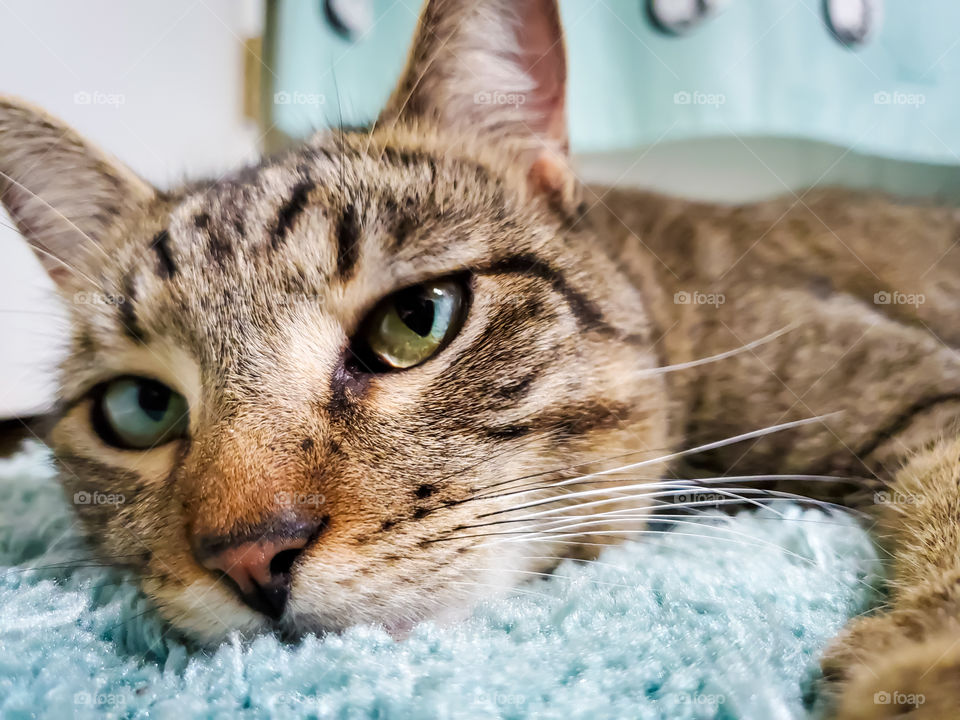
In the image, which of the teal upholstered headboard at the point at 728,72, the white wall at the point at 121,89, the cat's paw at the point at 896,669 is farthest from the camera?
the teal upholstered headboard at the point at 728,72

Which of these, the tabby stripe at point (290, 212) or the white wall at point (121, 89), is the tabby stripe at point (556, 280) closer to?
the tabby stripe at point (290, 212)

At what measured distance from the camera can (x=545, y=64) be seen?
726 millimetres

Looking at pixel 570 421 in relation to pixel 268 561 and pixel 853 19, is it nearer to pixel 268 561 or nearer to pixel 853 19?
pixel 268 561

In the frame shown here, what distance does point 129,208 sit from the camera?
0.76 metres

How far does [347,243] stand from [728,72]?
0.78 m

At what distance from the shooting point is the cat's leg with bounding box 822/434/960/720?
0.40m

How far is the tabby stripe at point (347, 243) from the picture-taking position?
60cm

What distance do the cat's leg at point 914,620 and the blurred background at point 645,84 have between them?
56cm

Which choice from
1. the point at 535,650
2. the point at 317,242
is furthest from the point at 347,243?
the point at 535,650

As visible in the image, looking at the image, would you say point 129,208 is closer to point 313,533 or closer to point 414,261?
point 414,261

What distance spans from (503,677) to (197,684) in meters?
0.22

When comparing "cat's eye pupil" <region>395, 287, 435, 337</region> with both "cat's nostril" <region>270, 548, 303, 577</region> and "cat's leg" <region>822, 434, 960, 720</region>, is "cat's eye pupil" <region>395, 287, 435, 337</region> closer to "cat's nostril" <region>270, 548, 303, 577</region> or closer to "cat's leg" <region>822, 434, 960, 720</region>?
"cat's nostril" <region>270, 548, 303, 577</region>

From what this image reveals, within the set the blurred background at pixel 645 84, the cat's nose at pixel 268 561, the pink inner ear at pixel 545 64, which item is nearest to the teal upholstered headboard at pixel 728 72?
the blurred background at pixel 645 84

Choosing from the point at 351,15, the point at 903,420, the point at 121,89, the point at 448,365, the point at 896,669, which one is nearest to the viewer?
the point at 896,669
